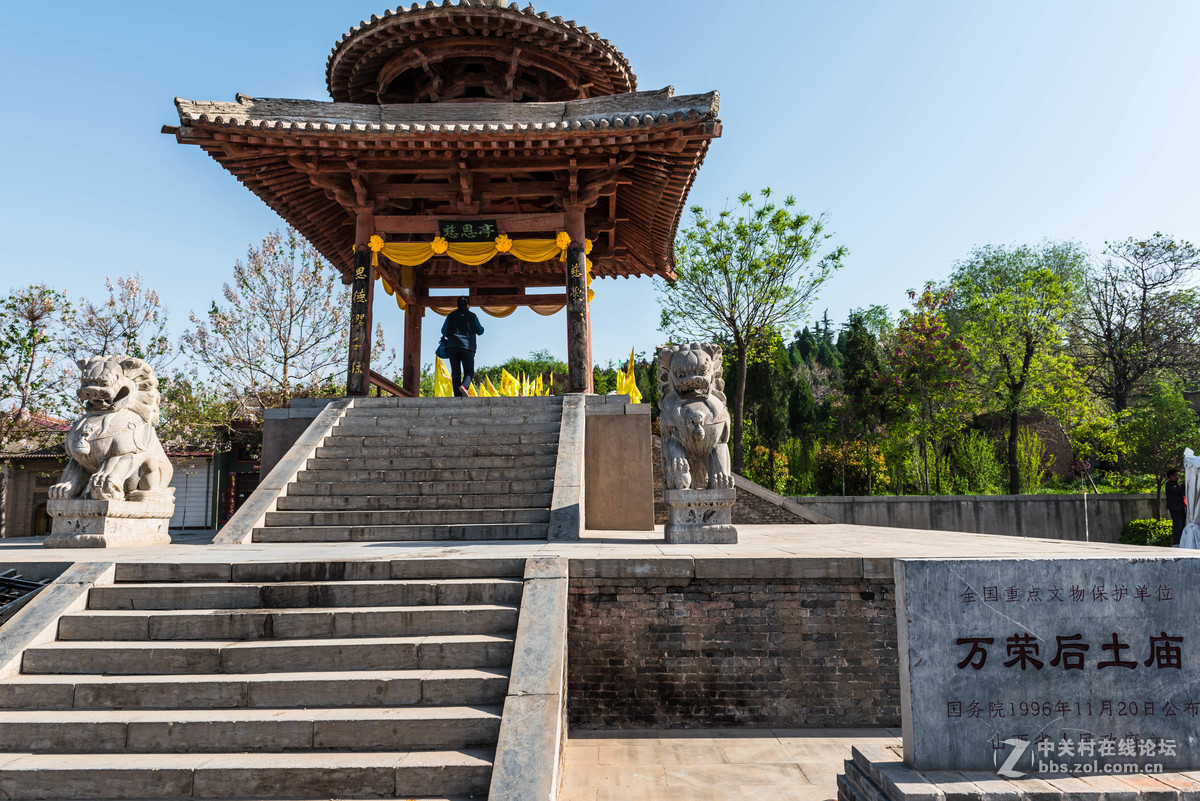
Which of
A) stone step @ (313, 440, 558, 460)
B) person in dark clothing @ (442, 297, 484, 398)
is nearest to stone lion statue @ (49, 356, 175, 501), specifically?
stone step @ (313, 440, 558, 460)

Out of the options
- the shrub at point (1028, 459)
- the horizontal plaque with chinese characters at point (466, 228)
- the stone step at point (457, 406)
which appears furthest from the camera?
the shrub at point (1028, 459)

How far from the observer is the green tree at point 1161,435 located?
53.4 ft

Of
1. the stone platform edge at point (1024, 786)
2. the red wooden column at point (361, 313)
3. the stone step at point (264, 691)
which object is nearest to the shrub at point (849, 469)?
the red wooden column at point (361, 313)

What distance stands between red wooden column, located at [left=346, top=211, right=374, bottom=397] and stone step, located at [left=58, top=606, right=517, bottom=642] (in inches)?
237

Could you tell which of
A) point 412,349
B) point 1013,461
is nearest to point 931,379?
point 1013,461

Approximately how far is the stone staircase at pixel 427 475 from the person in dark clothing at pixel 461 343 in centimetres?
235

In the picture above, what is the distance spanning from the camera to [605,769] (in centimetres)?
389

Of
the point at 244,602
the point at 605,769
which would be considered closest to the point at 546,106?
the point at 244,602

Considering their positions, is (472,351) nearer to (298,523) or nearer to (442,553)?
(298,523)

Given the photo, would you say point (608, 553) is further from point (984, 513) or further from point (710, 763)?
point (984, 513)

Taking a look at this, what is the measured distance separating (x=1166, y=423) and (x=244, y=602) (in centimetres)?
2005

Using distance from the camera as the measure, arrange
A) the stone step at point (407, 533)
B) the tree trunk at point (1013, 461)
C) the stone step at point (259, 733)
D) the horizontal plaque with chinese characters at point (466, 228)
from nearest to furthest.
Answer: the stone step at point (259, 733), the stone step at point (407, 533), the horizontal plaque with chinese characters at point (466, 228), the tree trunk at point (1013, 461)

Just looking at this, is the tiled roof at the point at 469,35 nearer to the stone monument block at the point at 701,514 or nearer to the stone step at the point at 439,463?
the stone step at the point at 439,463

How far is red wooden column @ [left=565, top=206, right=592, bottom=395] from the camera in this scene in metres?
10.2
